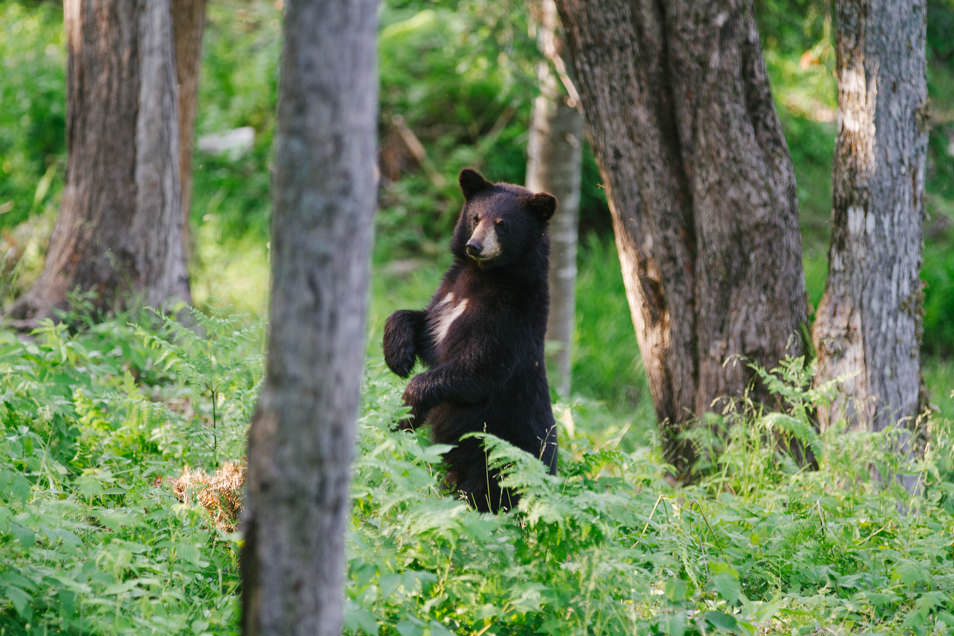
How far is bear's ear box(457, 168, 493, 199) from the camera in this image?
428cm

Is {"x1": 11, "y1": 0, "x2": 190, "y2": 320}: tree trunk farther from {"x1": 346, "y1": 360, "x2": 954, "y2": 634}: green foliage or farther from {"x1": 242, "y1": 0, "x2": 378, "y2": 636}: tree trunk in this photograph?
{"x1": 242, "y1": 0, "x2": 378, "y2": 636}: tree trunk

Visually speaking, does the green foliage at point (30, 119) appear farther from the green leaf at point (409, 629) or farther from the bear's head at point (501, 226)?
the green leaf at point (409, 629)

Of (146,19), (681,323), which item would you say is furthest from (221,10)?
(681,323)

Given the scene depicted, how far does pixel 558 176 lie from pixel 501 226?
3519mm

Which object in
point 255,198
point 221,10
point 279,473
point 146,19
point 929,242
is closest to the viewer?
point 279,473

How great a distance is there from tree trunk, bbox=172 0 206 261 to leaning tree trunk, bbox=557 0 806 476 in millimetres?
3718

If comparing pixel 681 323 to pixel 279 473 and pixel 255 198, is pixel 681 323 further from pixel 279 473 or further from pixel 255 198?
pixel 255 198

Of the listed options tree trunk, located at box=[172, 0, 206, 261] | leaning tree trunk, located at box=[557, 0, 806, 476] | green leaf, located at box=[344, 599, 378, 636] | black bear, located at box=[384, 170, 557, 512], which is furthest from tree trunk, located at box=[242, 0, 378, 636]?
tree trunk, located at box=[172, 0, 206, 261]

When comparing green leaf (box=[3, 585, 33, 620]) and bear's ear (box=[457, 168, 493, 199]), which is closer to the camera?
green leaf (box=[3, 585, 33, 620])

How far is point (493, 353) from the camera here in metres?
3.80

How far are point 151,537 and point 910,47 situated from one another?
13.8 ft

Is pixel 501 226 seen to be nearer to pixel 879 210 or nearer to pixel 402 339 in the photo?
pixel 402 339

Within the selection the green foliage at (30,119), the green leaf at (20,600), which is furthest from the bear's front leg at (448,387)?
the green foliage at (30,119)

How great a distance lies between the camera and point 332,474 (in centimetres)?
187
